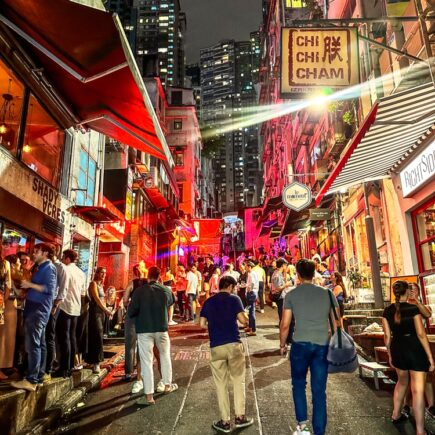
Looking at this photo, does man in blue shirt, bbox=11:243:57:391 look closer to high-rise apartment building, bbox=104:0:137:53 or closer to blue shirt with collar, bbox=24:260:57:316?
blue shirt with collar, bbox=24:260:57:316

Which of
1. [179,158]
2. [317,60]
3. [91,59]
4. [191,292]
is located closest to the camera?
[91,59]

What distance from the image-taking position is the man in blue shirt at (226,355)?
4547mm

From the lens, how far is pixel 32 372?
15.4ft

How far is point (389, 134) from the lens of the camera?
24.8 feet

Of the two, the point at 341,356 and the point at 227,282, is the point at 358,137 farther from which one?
the point at 341,356

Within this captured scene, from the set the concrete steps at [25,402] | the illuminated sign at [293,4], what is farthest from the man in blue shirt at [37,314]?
the illuminated sign at [293,4]

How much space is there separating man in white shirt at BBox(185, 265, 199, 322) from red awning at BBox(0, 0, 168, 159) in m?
6.58

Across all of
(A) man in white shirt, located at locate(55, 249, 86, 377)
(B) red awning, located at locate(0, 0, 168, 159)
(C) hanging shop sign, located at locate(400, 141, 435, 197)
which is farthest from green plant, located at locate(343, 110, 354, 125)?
(A) man in white shirt, located at locate(55, 249, 86, 377)

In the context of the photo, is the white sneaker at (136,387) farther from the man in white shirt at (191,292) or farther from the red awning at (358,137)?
the man in white shirt at (191,292)

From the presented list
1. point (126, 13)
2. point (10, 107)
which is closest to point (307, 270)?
point (10, 107)

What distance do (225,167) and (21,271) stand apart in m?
139

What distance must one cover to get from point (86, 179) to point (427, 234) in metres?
11.4

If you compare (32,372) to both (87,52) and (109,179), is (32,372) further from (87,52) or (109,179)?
(109,179)

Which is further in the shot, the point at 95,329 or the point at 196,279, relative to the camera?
the point at 196,279
